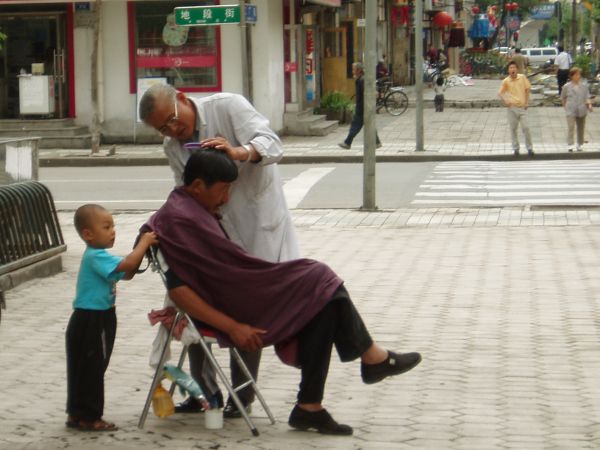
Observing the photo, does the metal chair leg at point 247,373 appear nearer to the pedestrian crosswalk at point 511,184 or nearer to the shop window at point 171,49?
the pedestrian crosswalk at point 511,184

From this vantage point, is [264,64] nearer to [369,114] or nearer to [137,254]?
[369,114]

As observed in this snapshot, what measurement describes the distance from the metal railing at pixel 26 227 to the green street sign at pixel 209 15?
10871mm

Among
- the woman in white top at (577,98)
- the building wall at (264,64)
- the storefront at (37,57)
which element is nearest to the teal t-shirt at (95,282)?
the woman in white top at (577,98)

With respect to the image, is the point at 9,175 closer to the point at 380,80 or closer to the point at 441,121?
the point at 441,121

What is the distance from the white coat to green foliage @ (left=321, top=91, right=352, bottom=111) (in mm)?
27876

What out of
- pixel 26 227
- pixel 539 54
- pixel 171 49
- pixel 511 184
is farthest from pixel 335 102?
pixel 539 54

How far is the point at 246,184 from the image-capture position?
623 centimetres

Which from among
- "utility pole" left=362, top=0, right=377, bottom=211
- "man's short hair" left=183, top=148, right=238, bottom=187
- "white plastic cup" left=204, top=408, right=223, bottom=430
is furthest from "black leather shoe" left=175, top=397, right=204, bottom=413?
"utility pole" left=362, top=0, right=377, bottom=211

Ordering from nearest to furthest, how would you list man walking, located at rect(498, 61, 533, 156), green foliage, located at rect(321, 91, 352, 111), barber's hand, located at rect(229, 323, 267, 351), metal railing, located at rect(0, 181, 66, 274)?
barber's hand, located at rect(229, 323, 267, 351)
metal railing, located at rect(0, 181, 66, 274)
man walking, located at rect(498, 61, 533, 156)
green foliage, located at rect(321, 91, 352, 111)

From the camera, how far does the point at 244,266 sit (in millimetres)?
5891

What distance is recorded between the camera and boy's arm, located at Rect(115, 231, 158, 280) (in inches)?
229

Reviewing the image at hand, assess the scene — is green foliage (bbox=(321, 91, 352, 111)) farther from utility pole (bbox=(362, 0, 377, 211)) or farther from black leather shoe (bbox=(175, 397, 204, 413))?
black leather shoe (bbox=(175, 397, 204, 413))

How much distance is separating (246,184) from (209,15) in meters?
16.8

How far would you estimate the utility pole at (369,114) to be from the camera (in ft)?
54.6
